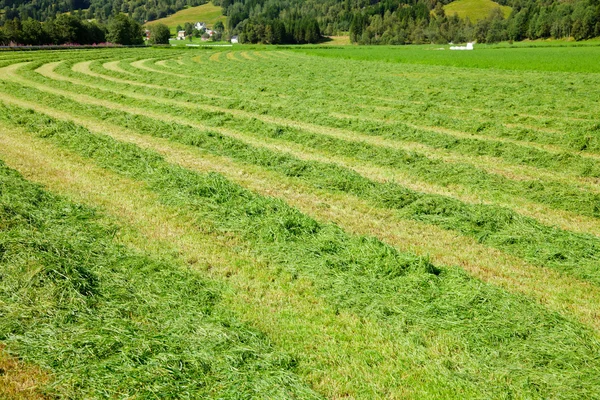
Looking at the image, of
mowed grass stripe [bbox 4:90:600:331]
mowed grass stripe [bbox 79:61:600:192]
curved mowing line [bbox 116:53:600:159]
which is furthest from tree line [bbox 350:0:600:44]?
mowed grass stripe [bbox 4:90:600:331]

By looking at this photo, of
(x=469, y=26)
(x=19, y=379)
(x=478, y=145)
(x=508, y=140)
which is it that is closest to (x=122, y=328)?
(x=19, y=379)

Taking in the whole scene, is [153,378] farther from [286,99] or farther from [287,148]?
[286,99]

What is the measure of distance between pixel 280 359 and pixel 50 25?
87.2 meters

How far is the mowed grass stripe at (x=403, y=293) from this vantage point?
4.88m

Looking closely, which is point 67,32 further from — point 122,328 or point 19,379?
point 19,379

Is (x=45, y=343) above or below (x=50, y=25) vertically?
below

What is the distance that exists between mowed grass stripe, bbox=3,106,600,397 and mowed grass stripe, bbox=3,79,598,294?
1.74m

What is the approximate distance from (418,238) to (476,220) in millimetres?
1353

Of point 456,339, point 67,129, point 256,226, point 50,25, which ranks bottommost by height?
point 456,339

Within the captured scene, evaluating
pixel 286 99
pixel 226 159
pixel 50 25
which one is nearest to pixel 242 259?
pixel 226 159

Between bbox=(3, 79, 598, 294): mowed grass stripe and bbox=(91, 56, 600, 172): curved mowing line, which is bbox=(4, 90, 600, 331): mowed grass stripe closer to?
bbox=(3, 79, 598, 294): mowed grass stripe

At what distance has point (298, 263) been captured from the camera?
7.07 m

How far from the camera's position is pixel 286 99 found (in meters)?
23.0

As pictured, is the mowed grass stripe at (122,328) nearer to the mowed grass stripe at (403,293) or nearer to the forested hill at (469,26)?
the mowed grass stripe at (403,293)
